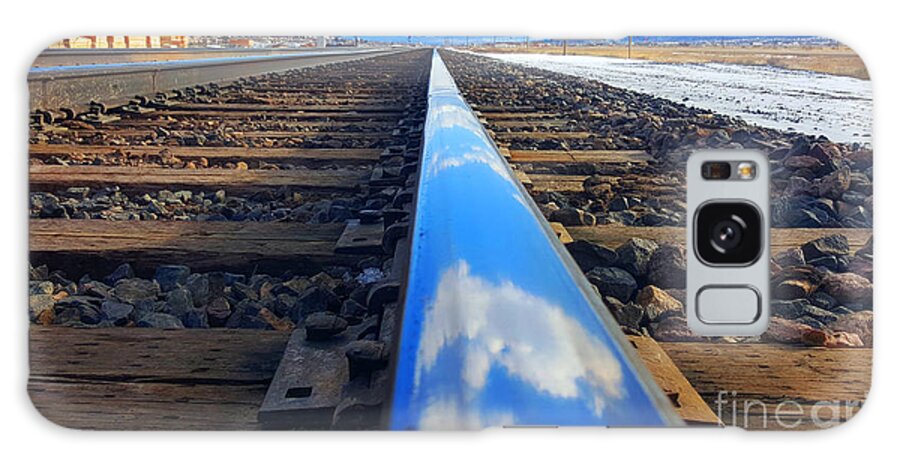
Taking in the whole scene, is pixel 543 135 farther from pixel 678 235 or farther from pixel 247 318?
pixel 247 318

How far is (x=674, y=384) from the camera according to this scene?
1369mm

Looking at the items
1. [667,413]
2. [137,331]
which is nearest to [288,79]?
[137,331]

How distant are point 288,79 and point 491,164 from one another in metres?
3.31

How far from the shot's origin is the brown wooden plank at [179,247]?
183 centimetres

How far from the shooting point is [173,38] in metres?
1.74

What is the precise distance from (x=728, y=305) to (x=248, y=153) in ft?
4.80

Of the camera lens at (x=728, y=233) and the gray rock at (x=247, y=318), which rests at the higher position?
the camera lens at (x=728, y=233)

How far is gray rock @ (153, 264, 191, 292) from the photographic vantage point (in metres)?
1.77

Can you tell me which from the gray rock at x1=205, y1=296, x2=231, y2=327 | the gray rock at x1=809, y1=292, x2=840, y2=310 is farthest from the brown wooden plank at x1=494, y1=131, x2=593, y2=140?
the gray rock at x1=205, y1=296, x2=231, y2=327

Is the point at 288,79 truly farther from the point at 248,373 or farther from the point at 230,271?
the point at 248,373

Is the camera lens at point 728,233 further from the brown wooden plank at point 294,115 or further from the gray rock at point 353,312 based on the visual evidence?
the brown wooden plank at point 294,115

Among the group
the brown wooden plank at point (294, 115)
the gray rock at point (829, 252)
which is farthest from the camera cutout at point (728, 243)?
the brown wooden plank at point (294, 115)

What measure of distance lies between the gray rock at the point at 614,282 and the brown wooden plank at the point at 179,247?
45cm

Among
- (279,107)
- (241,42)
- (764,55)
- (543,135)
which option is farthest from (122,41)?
(279,107)
